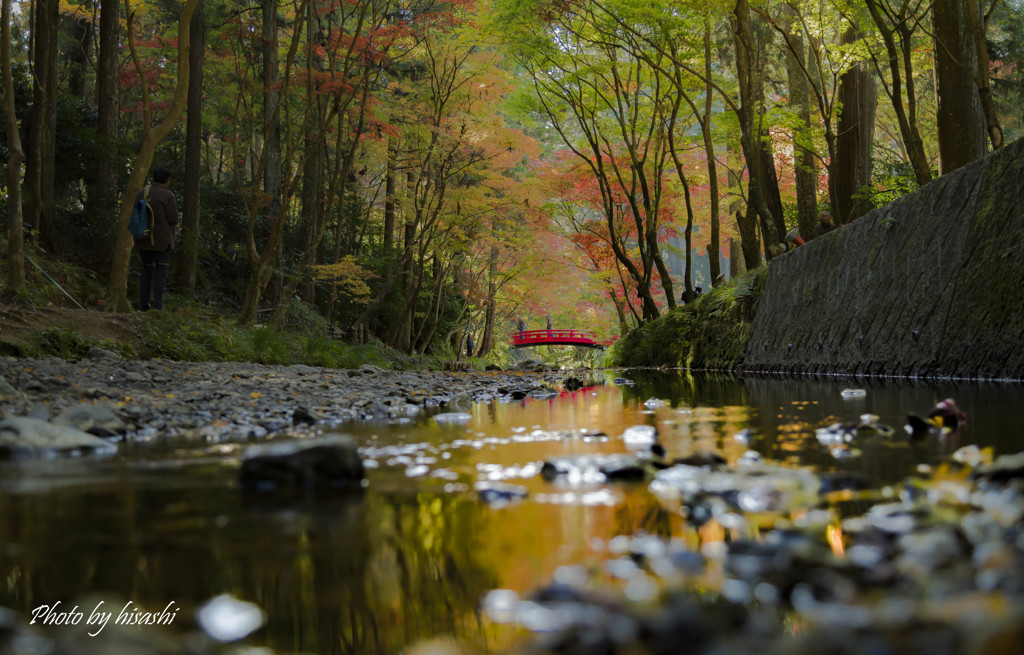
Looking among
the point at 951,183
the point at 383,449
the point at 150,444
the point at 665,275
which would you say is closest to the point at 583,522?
the point at 383,449

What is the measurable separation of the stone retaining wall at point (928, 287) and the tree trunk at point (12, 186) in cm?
875

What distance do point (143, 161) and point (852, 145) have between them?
11.2 m

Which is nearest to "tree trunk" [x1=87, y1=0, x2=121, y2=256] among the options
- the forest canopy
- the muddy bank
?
the forest canopy

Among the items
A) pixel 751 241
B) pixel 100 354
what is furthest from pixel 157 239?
pixel 751 241

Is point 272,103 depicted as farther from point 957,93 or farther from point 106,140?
point 957,93

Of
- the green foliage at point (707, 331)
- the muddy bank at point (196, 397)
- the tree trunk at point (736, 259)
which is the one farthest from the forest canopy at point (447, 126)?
the muddy bank at point (196, 397)

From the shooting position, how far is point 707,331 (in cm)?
1223

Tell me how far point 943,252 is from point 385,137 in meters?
13.3

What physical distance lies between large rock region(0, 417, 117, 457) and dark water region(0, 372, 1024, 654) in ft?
0.60

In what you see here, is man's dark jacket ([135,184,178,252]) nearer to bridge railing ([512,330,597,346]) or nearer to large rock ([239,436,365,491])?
large rock ([239,436,365,491])

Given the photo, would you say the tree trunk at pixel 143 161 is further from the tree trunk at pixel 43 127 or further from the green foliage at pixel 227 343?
the tree trunk at pixel 43 127

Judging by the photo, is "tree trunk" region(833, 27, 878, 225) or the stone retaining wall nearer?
the stone retaining wall

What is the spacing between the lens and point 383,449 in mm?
2938

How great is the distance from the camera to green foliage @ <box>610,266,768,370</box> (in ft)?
35.6
